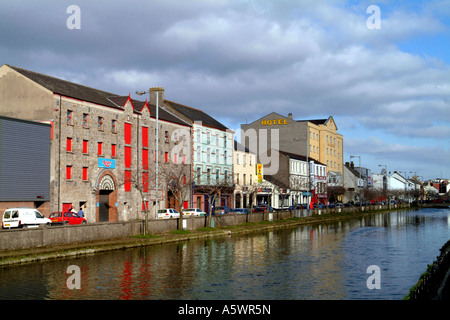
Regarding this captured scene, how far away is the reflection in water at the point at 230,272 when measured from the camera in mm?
20750

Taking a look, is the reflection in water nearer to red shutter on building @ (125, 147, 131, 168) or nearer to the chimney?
red shutter on building @ (125, 147, 131, 168)

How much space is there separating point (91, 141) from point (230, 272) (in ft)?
105

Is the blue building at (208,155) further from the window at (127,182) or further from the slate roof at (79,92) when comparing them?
the window at (127,182)

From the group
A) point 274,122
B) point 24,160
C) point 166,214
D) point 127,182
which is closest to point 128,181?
point 127,182

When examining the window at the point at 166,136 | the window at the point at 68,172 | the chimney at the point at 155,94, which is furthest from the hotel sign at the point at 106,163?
the chimney at the point at 155,94

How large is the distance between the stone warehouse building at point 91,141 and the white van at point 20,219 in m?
8.25

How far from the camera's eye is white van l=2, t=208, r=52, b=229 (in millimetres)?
38594

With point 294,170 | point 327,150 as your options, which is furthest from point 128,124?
point 327,150

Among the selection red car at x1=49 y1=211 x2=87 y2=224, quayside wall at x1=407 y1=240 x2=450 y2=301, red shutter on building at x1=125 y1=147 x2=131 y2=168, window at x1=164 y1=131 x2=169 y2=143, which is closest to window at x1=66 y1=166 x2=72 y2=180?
red car at x1=49 y1=211 x2=87 y2=224

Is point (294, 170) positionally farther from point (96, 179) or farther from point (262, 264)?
point (262, 264)

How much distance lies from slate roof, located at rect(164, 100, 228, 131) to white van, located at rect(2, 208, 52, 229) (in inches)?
1457

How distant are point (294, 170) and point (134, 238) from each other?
7123cm

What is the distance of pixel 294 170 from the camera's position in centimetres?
10669

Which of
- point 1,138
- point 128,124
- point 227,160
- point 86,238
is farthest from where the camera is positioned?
point 227,160
